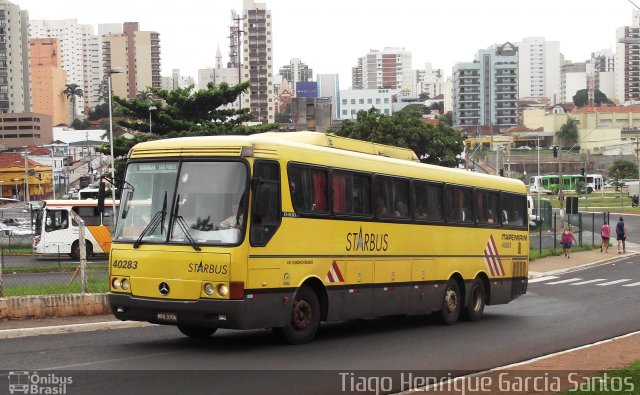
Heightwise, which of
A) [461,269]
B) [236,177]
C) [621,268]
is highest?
[236,177]

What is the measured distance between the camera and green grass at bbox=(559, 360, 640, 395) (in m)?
10.1

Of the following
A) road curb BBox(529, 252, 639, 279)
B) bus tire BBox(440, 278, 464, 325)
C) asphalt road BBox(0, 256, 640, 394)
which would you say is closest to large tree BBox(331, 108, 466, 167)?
road curb BBox(529, 252, 639, 279)

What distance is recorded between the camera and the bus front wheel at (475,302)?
2059 cm

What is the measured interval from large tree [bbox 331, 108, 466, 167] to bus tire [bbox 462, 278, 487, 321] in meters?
38.1

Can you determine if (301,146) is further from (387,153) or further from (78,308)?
(78,308)

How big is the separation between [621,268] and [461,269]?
24.3 m

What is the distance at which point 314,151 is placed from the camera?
15.4 meters

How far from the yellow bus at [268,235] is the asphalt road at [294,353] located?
1.66 ft

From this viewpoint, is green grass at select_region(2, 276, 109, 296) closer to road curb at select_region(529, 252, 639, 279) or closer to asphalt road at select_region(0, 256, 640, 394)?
asphalt road at select_region(0, 256, 640, 394)

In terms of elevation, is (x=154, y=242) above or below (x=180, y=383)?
above

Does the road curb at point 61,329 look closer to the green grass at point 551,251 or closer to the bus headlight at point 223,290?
the bus headlight at point 223,290

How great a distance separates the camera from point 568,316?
21719 millimetres

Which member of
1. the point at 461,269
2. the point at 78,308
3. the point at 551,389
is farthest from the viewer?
the point at 461,269

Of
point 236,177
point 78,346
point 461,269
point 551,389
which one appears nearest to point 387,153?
point 461,269
